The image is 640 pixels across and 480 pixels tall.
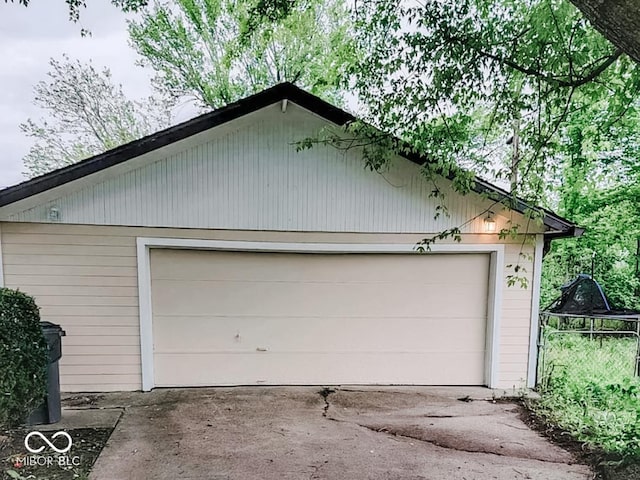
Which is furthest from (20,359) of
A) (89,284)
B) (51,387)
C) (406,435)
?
(406,435)

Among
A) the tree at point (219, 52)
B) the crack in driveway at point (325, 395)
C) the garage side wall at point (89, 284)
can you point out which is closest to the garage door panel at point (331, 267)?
the garage side wall at point (89, 284)

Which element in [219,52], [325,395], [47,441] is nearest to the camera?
[47,441]

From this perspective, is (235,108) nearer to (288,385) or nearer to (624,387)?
(288,385)

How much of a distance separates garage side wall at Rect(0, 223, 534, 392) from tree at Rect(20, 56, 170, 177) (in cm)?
990

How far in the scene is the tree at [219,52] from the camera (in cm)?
1152

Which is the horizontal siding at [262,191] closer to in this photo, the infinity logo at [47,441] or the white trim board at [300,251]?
the white trim board at [300,251]

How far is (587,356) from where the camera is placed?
23.3 feet

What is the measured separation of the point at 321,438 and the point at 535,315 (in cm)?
357

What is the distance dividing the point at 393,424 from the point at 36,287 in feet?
15.4

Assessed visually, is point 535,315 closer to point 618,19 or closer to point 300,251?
point 300,251

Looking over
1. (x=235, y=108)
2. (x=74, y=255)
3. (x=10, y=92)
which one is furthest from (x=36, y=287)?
(x=10, y=92)

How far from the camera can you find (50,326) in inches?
167

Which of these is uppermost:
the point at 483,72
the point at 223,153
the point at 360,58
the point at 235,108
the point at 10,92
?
the point at 10,92

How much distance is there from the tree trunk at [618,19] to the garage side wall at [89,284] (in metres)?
4.10
